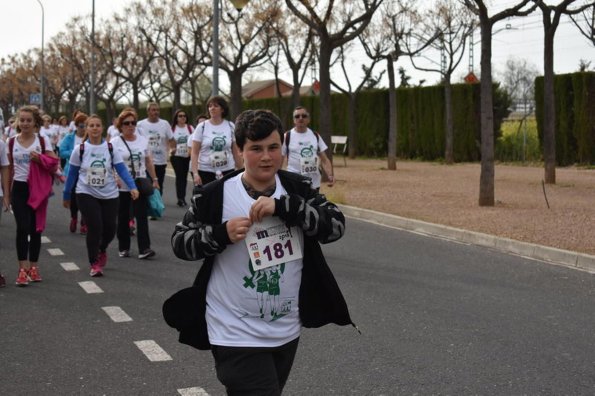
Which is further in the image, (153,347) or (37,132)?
(37,132)

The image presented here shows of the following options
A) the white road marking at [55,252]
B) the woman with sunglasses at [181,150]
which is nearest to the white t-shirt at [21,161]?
the white road marking at [55,252]

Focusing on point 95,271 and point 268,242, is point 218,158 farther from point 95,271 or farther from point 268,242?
point 268,242

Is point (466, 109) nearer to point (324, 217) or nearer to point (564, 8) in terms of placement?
point (564, 8)

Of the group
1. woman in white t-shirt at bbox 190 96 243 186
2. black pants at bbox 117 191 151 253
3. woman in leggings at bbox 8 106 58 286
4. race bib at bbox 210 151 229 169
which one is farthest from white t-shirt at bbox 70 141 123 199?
race bib at bbox 210 151 229 169

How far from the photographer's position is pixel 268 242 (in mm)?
3639

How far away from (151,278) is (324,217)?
238 inches

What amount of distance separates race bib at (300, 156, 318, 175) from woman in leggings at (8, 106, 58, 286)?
9.85 feet

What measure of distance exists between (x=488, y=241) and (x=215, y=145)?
3.74m

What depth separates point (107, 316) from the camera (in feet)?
24.9

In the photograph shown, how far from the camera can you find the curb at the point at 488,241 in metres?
10.3

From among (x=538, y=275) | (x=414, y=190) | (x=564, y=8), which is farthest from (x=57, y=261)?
(x=564, y=8)

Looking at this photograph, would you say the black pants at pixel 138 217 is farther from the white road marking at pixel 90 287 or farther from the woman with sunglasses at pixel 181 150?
the woman with sunglasses at pixel 181 150

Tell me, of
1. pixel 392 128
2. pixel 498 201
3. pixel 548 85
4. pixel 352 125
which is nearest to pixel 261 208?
pixel 498 201

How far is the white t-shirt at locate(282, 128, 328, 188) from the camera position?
10.9 m
